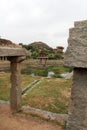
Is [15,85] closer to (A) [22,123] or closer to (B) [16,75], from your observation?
(B) [16,75]

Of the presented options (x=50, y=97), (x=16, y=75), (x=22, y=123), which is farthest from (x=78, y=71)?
(x=50, y=97)

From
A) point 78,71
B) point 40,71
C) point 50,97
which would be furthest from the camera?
point 40,71

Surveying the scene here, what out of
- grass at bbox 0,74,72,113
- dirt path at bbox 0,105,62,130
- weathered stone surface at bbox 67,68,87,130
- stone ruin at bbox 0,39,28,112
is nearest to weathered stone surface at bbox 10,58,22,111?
stone ruin at bbox 0,39,28,112

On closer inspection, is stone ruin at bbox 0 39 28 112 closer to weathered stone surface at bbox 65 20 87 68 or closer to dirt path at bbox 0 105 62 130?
dirt path at bbox 0 105 62 130

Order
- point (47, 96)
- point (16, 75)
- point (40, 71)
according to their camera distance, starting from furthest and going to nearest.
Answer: point (40, 71) < point (47, 96) < point (16, 75)

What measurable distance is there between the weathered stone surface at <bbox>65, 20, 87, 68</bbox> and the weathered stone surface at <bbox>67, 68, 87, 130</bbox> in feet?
0.65

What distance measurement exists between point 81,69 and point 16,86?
9.02 meters

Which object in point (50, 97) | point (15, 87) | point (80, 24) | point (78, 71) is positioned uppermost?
point (80, 24)

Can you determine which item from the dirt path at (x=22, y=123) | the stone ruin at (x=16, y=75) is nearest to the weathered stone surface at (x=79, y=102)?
the dirt path at (x=22, y=123)

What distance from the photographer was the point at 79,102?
101 inches

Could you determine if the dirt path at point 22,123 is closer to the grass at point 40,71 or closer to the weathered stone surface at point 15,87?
the weathered stone surface at point 15,87

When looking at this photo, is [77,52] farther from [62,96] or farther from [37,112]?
[62,96]

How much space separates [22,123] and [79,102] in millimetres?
7678

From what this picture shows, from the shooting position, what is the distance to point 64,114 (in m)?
10.8
